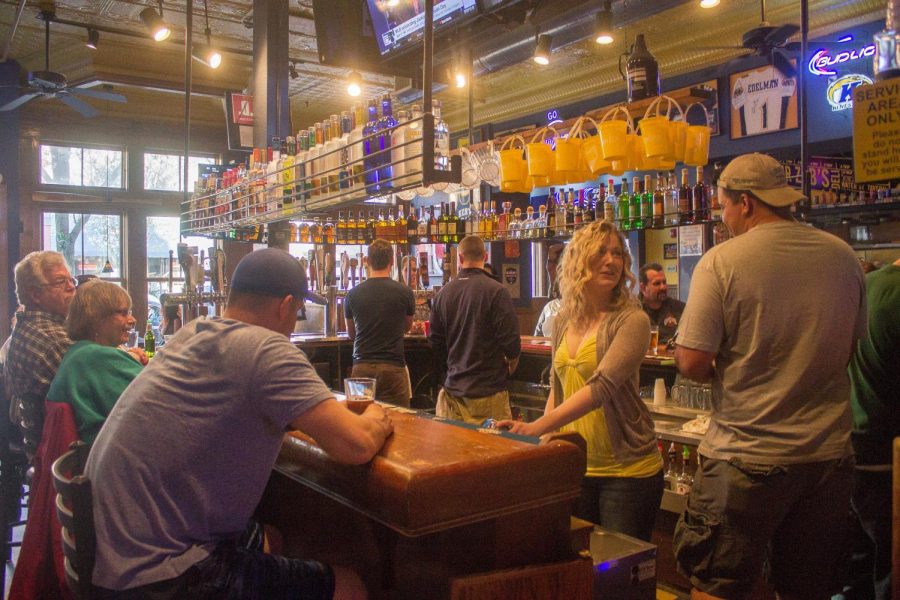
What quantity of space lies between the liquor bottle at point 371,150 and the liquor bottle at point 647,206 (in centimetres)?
179

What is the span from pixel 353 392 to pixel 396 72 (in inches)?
124

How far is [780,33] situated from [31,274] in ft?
17.1

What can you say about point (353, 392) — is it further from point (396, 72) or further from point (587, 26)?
point (396, 72)

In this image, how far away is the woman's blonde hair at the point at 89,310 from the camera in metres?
2.90

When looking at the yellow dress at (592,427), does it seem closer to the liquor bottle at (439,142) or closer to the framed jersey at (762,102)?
the liquor bottle at (439,142)

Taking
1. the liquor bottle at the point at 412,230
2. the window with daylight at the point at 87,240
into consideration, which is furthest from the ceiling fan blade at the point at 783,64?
the window with daylight at the point at 87,240

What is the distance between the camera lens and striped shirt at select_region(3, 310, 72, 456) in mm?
3107

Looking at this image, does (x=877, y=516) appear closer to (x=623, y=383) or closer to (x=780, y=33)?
(x=623, y=383)

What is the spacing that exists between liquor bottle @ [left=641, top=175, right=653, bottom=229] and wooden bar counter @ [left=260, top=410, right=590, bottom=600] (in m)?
2.72

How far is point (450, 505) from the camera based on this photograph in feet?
4.84

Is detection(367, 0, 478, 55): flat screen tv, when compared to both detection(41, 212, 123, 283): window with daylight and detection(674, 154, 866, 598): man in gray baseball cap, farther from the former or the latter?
detection(41, 212, 123, 283): window with daylight

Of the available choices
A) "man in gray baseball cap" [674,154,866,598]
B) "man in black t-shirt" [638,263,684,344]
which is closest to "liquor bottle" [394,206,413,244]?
"man in black t-shirt" [638,263,684,344]

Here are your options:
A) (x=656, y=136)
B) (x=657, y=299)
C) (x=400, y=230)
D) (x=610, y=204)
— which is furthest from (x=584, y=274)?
(x=400, y=230)

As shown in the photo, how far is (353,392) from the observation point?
6.91 feet
